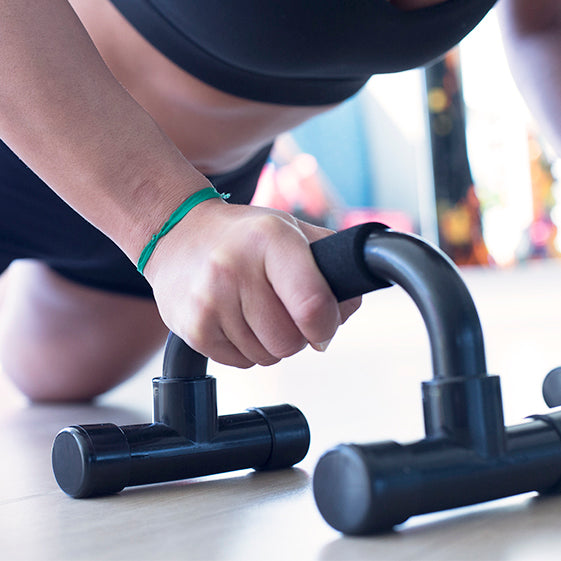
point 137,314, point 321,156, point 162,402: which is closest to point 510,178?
point 321,156

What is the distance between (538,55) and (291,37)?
425mm

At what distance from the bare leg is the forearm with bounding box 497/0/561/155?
776 millimetres

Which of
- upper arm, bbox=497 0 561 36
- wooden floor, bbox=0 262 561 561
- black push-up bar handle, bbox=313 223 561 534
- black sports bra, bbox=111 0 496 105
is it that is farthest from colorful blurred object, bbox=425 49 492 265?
black push-up bar handle, bbox=313 223 561 534

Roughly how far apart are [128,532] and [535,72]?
0.89m

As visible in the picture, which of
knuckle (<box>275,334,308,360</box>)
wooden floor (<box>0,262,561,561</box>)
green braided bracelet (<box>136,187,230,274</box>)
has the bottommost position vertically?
wooden floor (<box>0,262,561,561</box>)

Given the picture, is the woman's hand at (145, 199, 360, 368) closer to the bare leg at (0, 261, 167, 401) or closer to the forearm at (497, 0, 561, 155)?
the forearm at (497, 0, 561, 155)

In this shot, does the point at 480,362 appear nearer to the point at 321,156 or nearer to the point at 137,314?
the point at 137,314

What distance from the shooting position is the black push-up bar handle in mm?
482

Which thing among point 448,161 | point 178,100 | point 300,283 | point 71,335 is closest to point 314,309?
point 300,283

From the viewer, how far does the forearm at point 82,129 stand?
64 centimetres

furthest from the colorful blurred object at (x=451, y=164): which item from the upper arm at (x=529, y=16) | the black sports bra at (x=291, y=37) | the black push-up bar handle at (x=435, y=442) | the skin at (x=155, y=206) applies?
the black push-up bar handle at (x=435, y=442)

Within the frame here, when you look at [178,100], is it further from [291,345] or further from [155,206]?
[291,345]

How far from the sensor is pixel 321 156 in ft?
11.9

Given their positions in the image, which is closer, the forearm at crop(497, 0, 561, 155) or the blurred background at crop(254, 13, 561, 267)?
the forearm at crop(497, 0, 561, 155)
